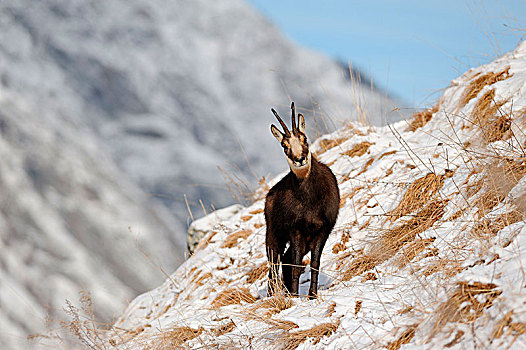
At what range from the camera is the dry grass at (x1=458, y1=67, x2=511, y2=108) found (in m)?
5.41

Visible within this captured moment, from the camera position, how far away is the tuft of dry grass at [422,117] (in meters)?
6.38

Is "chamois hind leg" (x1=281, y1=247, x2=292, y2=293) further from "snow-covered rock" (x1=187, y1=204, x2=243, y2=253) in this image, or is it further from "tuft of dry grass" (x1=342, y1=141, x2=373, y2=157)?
"snow-covered rock" (x1=187, y1=204, x2=243, y2=253)

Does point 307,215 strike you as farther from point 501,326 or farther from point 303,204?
point 501,326

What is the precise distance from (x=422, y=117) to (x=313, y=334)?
4.45 meters

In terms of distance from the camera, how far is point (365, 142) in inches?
256

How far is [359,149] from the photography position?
648 cm

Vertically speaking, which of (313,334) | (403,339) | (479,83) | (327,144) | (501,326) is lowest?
(501,326)

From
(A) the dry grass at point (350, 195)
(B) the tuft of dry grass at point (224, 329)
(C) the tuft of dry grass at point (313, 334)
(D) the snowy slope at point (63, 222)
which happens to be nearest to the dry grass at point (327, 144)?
(A) the dry grass at point (350, 195)

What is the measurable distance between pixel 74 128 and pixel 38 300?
998cm

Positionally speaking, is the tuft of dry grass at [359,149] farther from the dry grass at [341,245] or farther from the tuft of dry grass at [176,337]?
the tuft of dry grass at [176,337]

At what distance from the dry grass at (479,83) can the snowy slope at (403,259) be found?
0.05ft

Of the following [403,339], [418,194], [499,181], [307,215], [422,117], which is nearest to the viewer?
[403,339]

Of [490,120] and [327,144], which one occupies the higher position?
[327,144]

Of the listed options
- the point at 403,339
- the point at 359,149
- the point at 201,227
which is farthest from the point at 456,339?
the point at 201,227
